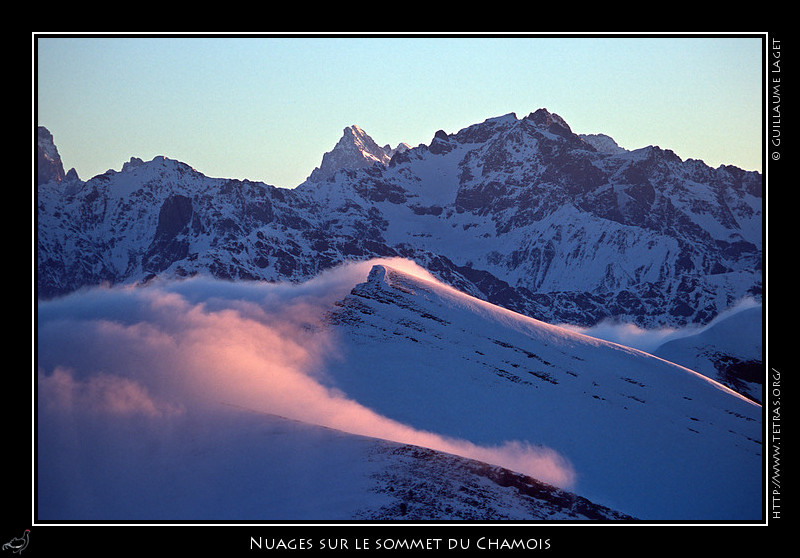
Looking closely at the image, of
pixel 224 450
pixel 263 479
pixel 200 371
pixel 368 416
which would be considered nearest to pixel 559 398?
pixel 368 416

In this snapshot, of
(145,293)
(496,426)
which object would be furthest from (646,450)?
(145,293)
